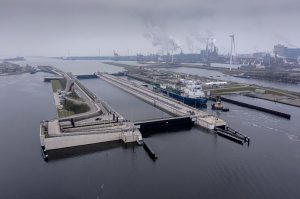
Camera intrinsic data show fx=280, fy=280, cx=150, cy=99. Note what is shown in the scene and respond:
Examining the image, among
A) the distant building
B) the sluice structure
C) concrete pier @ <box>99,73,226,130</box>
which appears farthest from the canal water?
the distant building

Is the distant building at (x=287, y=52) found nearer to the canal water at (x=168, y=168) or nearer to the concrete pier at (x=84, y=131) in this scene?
the canal water at (x=168, y=168)

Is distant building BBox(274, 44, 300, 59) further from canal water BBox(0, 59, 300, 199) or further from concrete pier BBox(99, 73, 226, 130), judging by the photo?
canal water BBox(0, 59, 300, 199)

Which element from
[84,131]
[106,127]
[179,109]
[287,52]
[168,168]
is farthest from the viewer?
[287,52]

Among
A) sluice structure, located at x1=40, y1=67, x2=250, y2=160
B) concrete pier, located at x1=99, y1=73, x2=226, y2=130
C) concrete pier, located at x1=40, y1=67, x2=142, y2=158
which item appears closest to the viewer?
concrete pier, located at x1=40, y1=67, x2=142, y2=158

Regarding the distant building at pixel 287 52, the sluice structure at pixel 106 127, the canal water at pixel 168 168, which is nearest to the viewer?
the canal water at pixel 168 168

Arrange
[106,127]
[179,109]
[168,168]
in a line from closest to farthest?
[168,168] < [106,127] < [179,109]

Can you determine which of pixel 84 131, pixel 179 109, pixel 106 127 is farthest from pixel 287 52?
pixel 84 131

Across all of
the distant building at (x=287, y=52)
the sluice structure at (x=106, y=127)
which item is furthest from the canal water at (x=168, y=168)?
the distant building at (x=287, y=52)

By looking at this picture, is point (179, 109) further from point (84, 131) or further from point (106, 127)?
point (84, 131)

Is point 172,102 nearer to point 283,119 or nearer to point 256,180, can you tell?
point 283,119
